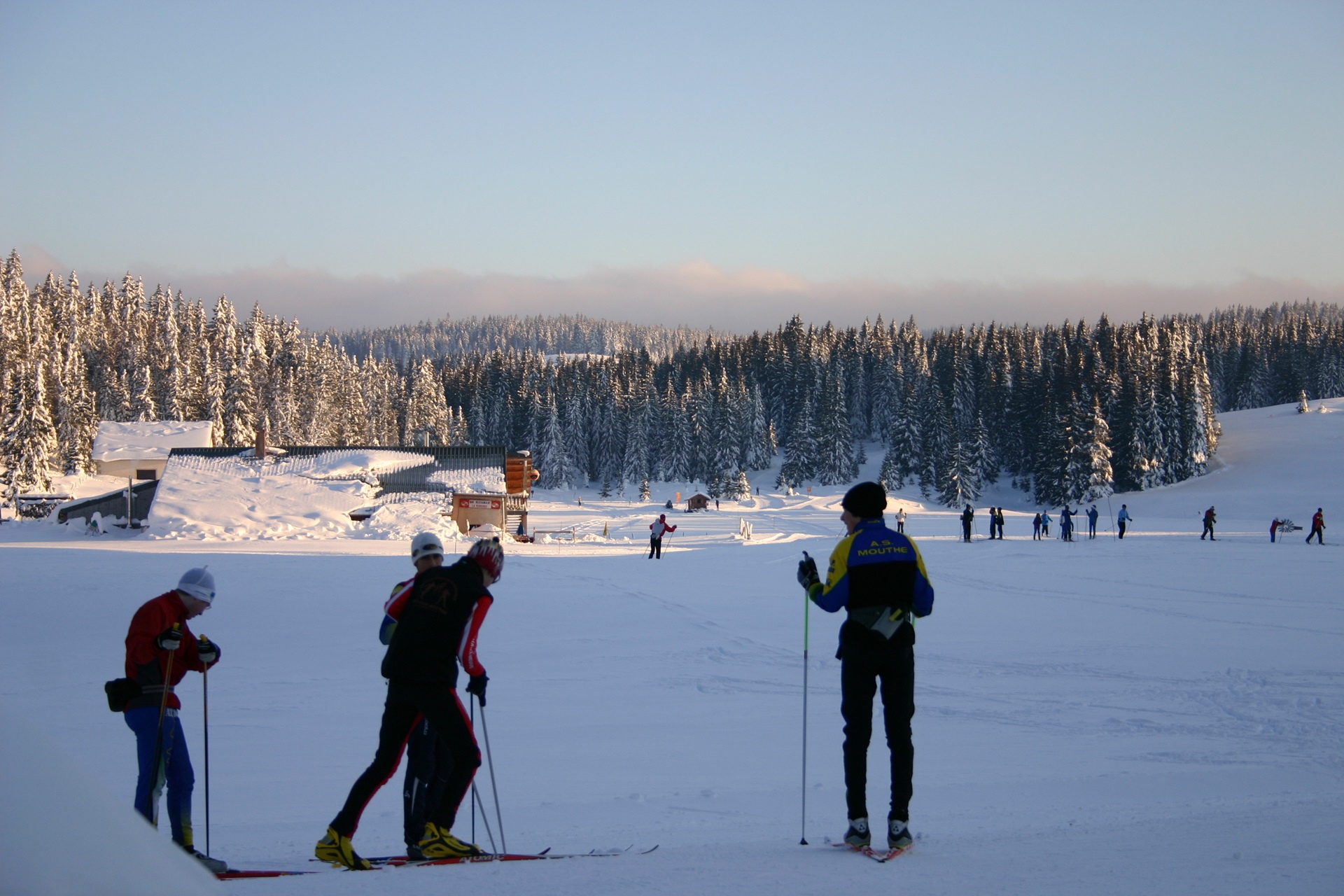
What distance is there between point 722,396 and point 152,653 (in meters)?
78.7

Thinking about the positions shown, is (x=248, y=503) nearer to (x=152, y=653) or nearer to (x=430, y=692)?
(x=152, y=653)

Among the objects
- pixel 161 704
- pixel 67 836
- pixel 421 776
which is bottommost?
pixel 421 776

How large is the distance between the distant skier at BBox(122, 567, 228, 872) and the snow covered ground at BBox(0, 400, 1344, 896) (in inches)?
21.2

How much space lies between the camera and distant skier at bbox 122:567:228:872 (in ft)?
15.7

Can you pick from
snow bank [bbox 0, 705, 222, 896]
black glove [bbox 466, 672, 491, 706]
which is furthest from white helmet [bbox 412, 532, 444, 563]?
snow bank [bbox 0, 705, 222, 896]

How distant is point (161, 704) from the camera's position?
15.8 ft

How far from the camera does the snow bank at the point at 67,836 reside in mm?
1369

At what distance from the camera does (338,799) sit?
6211 mm

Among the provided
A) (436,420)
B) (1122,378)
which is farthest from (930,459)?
(436,420)

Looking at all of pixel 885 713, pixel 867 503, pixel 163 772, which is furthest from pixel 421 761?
pixel 867 503

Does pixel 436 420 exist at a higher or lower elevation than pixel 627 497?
higher

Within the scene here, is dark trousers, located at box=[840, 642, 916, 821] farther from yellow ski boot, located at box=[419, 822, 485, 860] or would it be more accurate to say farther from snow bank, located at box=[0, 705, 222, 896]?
snow bank, located at box=[0, 705, 222, 896]

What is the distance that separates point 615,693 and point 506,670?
6.13 ft

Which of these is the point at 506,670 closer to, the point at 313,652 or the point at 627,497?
the point at 313,652
